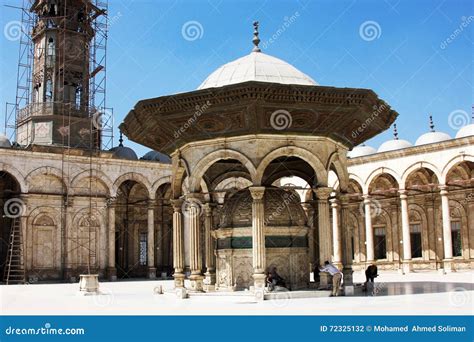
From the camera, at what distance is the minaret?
2875 centimetres

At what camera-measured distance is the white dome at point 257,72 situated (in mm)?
12664

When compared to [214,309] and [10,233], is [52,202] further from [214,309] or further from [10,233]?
[214,309]

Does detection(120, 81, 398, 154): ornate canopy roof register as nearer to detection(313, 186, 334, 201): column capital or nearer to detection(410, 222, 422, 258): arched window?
detection(313, 186, 334, 201): column capital

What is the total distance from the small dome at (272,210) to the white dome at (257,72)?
2.41 meters

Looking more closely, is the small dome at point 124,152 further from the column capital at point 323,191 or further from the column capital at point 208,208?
the column capital at point 323,191

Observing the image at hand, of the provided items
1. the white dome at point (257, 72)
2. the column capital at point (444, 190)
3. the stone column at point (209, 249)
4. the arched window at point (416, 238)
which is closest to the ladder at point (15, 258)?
the stone column at point (209, 249)

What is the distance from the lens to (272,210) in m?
12.8

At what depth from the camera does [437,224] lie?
30875 millimetres

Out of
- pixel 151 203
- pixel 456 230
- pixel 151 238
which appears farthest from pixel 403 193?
pixel 151 238

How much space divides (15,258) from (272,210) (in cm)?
1683

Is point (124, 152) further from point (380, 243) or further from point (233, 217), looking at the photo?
point (233, 217)
